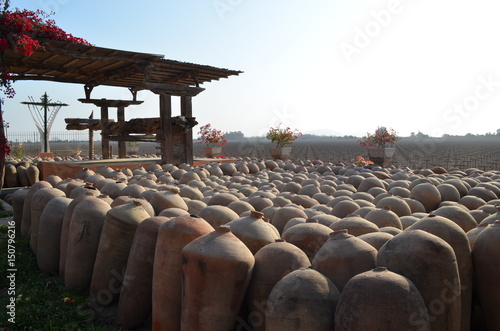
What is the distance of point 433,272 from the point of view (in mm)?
2107

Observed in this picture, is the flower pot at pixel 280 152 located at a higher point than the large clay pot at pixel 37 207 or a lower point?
higher

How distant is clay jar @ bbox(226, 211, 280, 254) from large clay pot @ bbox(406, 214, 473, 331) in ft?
3.58

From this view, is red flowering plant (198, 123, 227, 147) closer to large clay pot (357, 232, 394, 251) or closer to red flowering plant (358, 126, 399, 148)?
red flowering plant (358, 126, 399, 148)

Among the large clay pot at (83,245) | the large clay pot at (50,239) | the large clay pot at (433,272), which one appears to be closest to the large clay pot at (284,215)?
the large clay pot at (433,272)

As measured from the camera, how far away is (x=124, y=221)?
3.37 m

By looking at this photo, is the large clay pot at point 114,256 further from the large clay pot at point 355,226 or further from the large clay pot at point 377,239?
the large clay pot at point 377,239

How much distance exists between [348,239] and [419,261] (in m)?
0.44

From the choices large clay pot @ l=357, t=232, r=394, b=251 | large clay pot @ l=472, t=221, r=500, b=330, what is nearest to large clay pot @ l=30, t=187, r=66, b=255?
large clay pot @ l=357, t=232, r=394, b=251

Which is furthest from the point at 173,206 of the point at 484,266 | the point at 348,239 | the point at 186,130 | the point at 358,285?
the point at 186,130

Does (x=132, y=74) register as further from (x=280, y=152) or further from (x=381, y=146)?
(x=381, y=146)

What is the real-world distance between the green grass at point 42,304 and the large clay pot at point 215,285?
0.99 meters

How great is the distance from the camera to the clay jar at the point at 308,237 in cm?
286

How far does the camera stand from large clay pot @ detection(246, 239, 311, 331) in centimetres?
238

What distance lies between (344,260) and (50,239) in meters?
3.36
